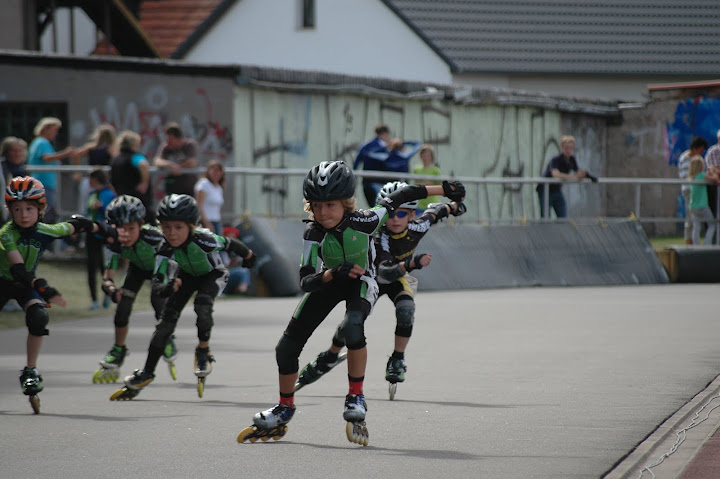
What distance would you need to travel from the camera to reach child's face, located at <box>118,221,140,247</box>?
10.2 meters

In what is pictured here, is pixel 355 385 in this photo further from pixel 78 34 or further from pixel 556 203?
pixel 78 34

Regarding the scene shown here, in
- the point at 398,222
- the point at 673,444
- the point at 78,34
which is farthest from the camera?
the point at 78,34

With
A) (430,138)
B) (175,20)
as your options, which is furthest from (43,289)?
(175,20)

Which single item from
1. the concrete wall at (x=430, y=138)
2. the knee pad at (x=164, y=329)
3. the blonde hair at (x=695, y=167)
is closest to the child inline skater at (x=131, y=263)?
the knee pad at (x=164, y=329)

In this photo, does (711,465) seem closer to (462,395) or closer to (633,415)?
(633,415)

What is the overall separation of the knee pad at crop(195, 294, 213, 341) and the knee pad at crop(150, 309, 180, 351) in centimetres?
22

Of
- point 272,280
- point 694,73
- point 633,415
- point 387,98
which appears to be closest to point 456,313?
point 272,280

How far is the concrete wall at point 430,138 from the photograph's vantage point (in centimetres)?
1938

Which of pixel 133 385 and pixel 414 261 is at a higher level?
pixel 414 261

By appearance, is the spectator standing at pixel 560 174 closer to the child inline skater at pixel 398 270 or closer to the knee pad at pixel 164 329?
the child inline skater at pixel 398 270

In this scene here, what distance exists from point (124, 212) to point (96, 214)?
5656mm

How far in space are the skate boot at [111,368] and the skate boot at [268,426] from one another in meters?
2.99

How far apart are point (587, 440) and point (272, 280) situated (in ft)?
33.7

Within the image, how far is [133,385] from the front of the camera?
29.6 ft
